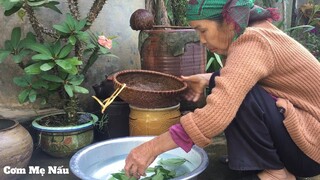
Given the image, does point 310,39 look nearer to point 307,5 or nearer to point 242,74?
point 307,5

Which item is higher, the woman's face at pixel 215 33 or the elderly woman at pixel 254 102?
the woman's face at pixel 215 33

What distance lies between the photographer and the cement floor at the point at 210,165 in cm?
191

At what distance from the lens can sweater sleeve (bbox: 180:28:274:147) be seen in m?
1.31

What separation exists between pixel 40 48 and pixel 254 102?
123cm

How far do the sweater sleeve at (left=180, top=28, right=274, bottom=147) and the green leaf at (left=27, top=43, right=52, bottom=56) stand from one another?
103 cm

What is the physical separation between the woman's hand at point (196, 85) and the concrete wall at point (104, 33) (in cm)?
87

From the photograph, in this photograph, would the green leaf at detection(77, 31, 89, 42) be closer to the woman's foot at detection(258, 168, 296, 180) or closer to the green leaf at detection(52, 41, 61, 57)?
the green leaf at detection(52, 41, 61, 57)

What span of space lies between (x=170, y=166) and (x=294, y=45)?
83cm

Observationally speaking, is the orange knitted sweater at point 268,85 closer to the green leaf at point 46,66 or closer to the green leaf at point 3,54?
the green leaf at point 46,66

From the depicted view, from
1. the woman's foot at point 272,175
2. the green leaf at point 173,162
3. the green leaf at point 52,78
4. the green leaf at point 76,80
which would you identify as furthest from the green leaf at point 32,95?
the woman's foot at point 272,175

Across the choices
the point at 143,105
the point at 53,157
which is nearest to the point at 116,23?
the point at 143,105

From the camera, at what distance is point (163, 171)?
172 cm

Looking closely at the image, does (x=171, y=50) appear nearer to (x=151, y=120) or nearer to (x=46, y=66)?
(x=151, y=120)

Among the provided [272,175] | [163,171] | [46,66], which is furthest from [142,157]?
[46,66]
